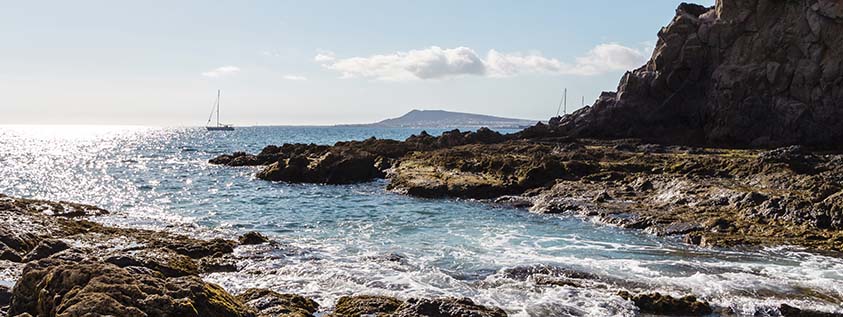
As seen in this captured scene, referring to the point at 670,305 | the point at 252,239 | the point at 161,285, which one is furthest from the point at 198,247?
the point at 670,305

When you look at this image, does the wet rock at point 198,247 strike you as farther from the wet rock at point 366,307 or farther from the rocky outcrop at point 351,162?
the rocky outcrop at point 351,162

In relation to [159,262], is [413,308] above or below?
below

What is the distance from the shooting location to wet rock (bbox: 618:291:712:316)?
14090mm

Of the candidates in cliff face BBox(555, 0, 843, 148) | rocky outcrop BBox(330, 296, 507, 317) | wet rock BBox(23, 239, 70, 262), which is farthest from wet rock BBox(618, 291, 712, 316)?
cliff face BBox(555, 0, 843, 148)

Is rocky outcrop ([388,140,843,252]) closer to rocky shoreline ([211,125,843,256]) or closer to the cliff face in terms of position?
rocky shoreline ([211,125,843,256])

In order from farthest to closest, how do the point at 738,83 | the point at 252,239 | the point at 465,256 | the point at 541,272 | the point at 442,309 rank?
1. the point at 738,83
2. the point at 252,239
3. the point at 465,256
4. the point at 541,272
5. the point at 442,309

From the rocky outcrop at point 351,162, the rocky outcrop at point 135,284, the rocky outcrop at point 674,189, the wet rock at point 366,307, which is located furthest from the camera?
the rocky outcrop at point 351,162

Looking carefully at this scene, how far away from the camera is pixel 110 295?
9.33 metres

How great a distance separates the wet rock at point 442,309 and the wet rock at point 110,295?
129 inches

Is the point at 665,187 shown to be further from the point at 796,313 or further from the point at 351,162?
the point at 351,162

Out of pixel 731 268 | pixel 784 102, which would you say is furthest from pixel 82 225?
pixel 784 102

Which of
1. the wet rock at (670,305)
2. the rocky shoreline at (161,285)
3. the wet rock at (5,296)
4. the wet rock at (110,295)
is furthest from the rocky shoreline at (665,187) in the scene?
the wet rock at (5,296)

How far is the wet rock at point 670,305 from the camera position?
14.1m

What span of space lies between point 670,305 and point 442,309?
19.2 ft
